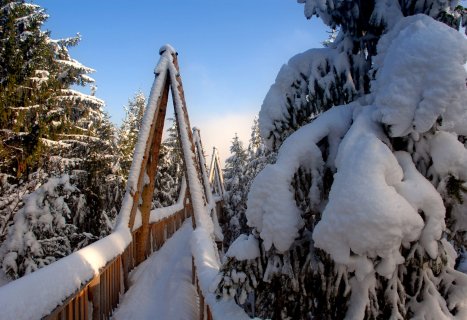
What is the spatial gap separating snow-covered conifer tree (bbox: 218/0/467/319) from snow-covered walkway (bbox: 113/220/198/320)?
3077mm

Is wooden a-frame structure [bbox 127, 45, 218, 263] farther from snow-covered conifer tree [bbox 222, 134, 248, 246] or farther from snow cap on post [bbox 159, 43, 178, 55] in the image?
snow-covered conifer tree [bbox 222, 134, 248, 246]

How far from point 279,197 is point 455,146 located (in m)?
1.19

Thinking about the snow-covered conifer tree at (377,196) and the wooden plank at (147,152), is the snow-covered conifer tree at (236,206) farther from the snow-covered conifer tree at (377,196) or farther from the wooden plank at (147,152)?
the snow-covered conifer tree at (377,196)

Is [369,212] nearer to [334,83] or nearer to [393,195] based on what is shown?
[393,195]

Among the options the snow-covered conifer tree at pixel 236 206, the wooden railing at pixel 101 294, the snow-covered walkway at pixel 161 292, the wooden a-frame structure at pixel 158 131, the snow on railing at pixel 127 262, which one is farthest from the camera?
the snow-covered conifer tree at pixel 236 206

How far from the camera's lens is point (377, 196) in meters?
2.12

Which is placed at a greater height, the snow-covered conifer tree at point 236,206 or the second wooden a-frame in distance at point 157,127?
the second wooden a-frame in distance at point 157,127

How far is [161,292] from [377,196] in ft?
18.7

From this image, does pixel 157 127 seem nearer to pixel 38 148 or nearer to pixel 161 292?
pixel 161 292

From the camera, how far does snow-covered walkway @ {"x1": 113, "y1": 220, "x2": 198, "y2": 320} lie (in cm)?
585

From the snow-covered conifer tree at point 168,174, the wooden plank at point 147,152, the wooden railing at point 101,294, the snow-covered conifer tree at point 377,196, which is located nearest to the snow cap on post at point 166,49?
the wooden plank at point 147,152

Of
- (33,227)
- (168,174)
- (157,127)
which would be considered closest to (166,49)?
(157,127)

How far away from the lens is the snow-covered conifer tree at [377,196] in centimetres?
223

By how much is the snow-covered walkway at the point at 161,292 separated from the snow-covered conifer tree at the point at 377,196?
308 centimetres
